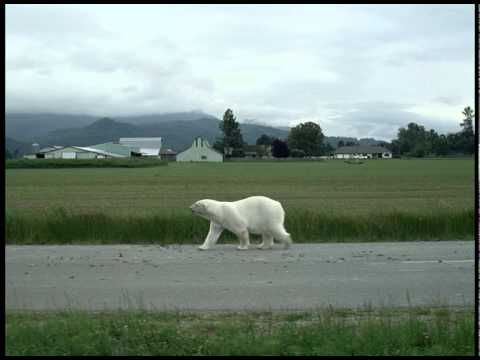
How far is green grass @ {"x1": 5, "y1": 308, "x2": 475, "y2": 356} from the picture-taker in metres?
5.59

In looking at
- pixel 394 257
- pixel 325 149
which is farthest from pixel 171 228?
pixel 325 149

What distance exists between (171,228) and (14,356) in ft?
29.9

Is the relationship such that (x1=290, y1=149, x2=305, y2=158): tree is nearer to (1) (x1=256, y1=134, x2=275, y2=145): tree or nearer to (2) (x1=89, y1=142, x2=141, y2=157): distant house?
(1) (x1=256, y1=134, x2=275, y2=145): tree

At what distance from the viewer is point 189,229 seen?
14.7 metres

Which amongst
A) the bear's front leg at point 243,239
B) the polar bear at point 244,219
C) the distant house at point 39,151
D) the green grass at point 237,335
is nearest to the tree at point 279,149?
the distant house at point 39,151

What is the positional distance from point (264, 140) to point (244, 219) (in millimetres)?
163966

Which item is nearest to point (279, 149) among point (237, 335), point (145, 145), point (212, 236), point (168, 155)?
point (168, 155)

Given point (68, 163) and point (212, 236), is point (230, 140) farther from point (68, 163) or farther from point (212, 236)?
Answer: point (212, 236)

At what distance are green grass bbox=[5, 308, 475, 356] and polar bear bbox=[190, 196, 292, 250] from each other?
565 centimetres

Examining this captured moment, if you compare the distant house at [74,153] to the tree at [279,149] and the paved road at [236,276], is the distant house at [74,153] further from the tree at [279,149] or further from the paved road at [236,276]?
the paved road at [236,276]

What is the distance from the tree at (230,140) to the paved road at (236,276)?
481ft

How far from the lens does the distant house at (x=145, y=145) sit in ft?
548

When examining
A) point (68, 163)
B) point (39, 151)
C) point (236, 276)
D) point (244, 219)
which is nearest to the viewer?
point (236, 276)

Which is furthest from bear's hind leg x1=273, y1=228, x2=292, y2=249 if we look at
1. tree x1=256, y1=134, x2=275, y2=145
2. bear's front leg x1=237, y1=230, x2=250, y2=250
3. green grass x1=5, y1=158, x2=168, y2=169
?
tree x1=256, y1=134, x2=275, y2=145
